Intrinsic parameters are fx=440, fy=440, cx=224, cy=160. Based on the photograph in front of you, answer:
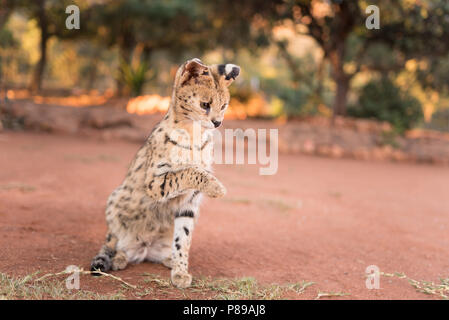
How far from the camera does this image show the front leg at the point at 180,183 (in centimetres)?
356

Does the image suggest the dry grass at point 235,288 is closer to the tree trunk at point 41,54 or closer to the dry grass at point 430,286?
the dry grass at point 430,286

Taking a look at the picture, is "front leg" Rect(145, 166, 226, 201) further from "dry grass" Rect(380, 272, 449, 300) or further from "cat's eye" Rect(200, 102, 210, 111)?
"dry grass" Rect(380, 272, 449, 300)

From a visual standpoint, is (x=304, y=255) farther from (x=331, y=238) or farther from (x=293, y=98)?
(x=293, y=98)

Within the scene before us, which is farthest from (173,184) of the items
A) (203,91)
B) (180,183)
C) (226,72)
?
(226,72)

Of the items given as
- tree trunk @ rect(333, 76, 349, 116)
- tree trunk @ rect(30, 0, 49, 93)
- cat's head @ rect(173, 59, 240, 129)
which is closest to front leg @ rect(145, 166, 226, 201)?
cat's head @ rect(173, 59, 240, 129)

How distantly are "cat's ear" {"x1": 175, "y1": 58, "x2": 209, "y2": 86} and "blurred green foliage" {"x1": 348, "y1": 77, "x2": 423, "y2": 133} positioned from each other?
16587 mm

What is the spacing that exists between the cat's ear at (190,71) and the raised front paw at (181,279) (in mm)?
1689

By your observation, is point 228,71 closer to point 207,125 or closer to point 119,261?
point 207,125

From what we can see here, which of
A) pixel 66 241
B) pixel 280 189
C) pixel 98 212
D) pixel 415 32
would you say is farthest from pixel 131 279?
pixel 415 32

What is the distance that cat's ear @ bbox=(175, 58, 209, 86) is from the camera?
12.2 ft

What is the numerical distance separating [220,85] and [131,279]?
6.33 ft

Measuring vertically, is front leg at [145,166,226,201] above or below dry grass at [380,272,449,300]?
above

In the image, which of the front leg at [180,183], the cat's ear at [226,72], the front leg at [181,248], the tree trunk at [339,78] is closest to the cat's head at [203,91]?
the cat's ear at [226,72]

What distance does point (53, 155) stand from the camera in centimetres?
1081
